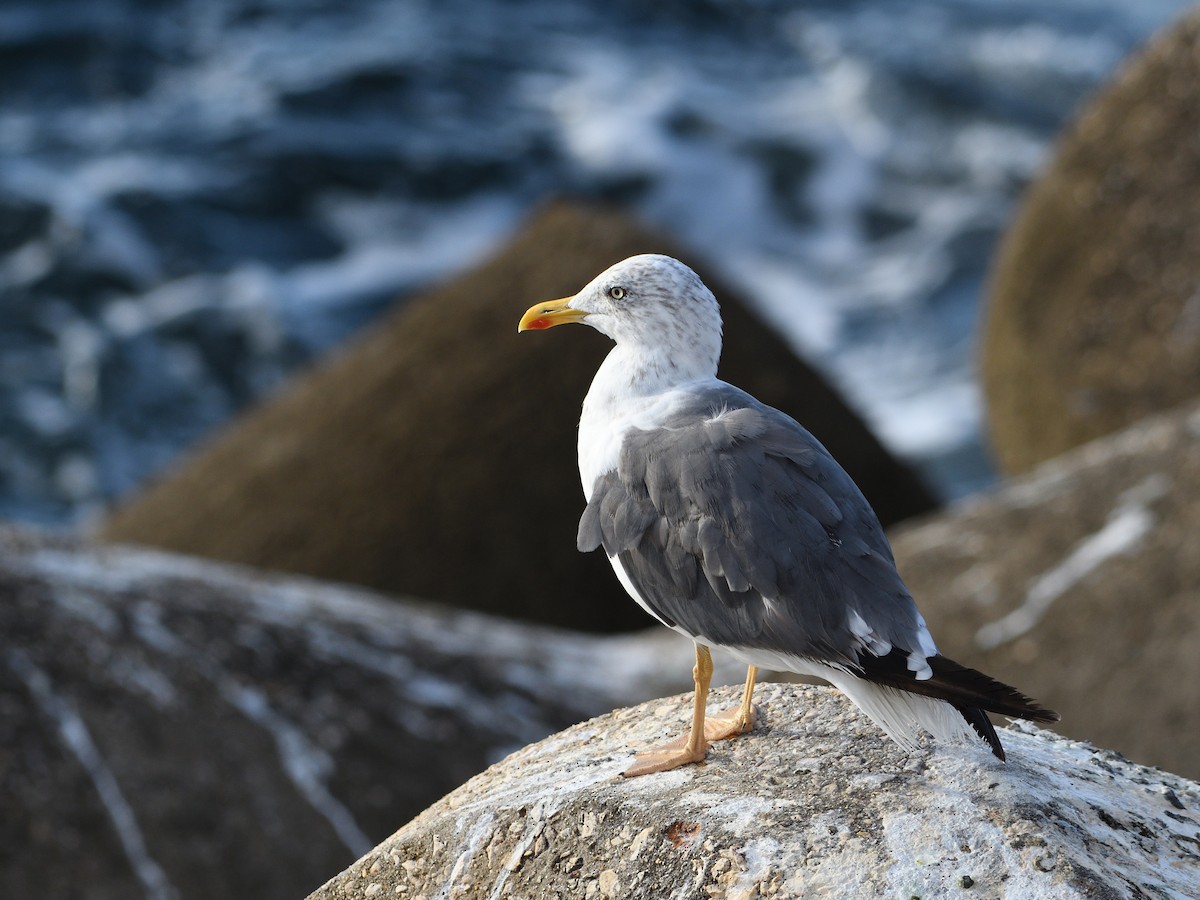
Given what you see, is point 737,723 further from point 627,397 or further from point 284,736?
point 284,736

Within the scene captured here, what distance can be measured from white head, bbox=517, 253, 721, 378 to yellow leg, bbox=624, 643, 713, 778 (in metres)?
0.77

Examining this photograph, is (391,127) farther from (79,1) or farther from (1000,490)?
(1000,490)

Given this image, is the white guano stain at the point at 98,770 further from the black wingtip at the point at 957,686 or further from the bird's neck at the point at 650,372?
the black wingtip at the point at 957,686

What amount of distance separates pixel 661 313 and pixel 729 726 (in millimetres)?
1150

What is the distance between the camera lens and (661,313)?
3996 mm

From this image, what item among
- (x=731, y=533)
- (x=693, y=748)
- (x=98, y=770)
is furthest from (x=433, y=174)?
(x=731, y=533)

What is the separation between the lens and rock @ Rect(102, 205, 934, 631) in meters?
10.8

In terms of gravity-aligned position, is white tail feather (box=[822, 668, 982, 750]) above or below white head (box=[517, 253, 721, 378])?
below

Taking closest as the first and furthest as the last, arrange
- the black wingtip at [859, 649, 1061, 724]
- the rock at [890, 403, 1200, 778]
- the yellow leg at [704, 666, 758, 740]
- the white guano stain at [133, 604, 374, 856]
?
the black wingtip at [859, 649, 1061, 724] < the yellow leg at [704, 666, 758, 740] < the white guano stain at [133, 604, 374, 856] < the rock at [890, 403, 1200, 778]

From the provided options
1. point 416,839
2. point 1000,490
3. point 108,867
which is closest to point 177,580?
point 108,867

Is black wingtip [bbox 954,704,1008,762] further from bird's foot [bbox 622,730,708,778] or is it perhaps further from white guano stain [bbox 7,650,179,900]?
white guano stain [bbox 7,650,179,900]

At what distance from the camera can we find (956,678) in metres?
3.22

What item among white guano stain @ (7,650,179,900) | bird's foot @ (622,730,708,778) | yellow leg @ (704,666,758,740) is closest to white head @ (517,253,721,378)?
yellow leg @ (704,666,758,740)

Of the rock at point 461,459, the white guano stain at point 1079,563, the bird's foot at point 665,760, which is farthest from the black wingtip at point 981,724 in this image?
the rock at point 461,459
